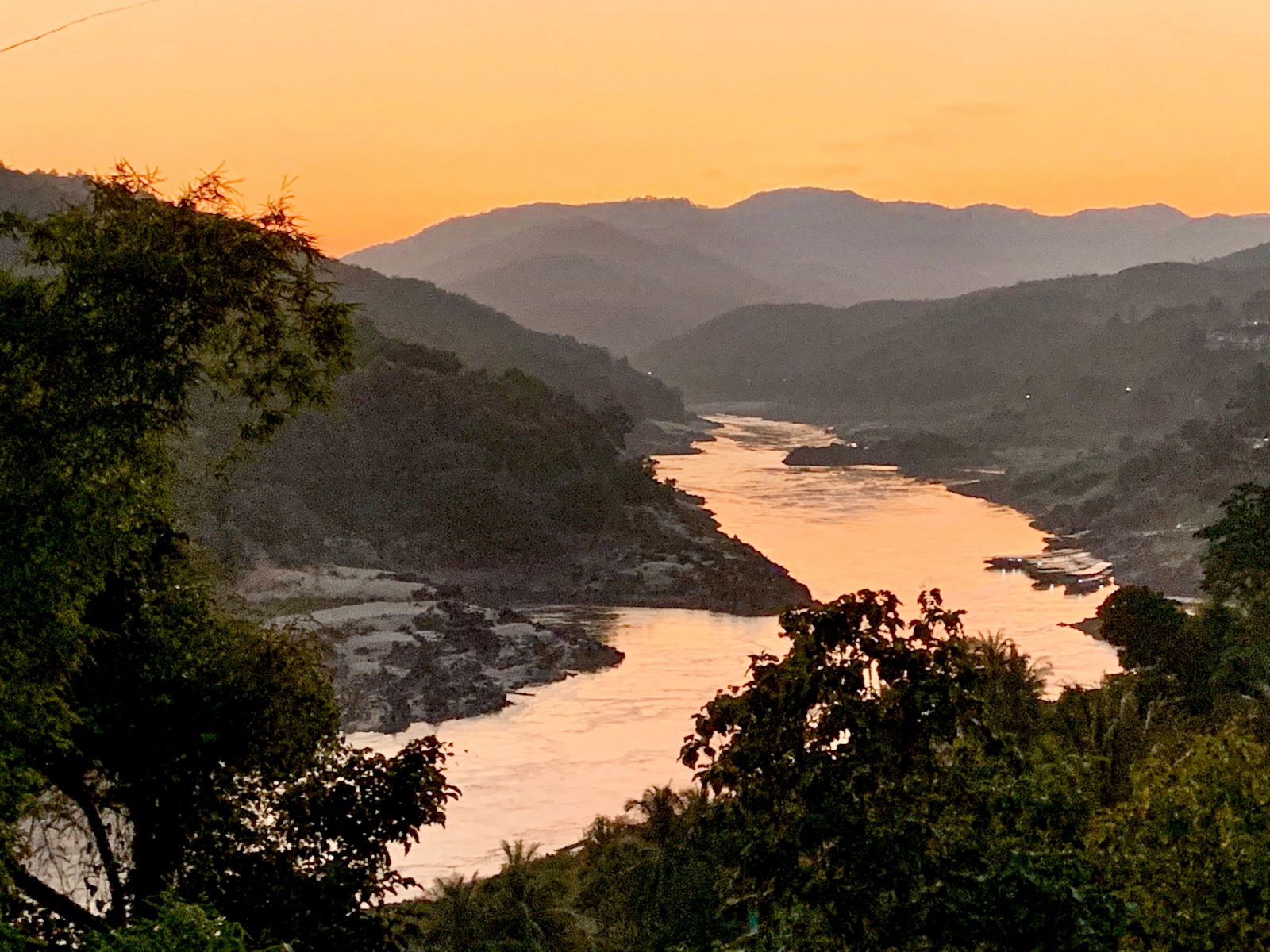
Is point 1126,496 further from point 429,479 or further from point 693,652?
point 429,479

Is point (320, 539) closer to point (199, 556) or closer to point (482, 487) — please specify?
point (482, 487)

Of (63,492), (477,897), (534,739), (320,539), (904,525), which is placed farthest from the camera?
(904,525)

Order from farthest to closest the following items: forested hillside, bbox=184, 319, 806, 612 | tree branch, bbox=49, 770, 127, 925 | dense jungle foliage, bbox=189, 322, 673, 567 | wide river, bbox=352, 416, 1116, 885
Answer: dense jungle foliage, bbox=189, 322, 673, 567, forested hillside, bbox=184, 319, 806, 612, wide river, bbox=352, 416, 1116, 885, tree branch, bbox=49, 770, 127, 925

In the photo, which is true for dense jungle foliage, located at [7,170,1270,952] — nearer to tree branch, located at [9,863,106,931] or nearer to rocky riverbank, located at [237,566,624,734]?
tree branch, located at [9,863,106,931]

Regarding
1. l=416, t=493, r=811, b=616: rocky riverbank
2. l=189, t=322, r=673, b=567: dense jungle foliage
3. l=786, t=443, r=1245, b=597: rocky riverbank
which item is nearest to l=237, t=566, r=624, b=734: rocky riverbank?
l=189, t=322, r=673, b=567: dense jungle foliage

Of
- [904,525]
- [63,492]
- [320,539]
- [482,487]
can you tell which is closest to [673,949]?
[63,492]

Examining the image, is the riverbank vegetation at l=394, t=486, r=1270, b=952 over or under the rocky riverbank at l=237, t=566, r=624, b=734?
over

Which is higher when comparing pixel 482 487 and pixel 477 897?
pixel 482 487
